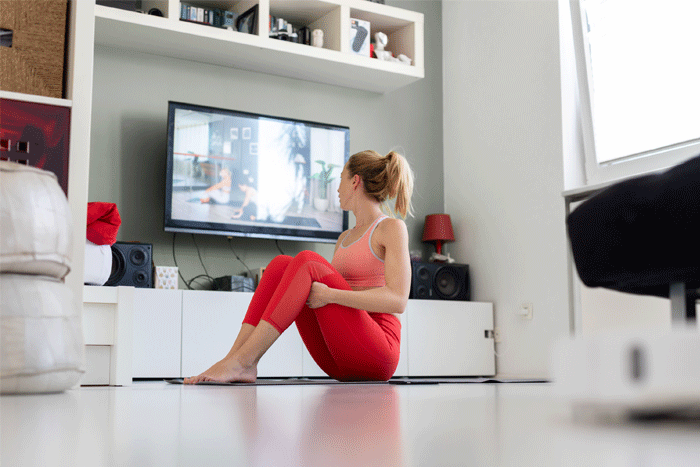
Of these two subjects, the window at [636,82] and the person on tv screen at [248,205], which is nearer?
the window at [636,82]

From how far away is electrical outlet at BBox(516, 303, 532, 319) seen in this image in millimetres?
4441

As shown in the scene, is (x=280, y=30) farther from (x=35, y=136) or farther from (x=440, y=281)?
(x=35, y=136)

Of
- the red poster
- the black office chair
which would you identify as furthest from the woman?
the black office chair

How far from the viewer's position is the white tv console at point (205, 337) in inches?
104

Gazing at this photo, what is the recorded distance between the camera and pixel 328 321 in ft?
8.25

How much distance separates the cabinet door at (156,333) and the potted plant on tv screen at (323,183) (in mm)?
1138

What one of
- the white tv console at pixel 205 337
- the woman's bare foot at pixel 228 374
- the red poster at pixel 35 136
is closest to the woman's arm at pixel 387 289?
the woman's bare foot at pixel 228 374

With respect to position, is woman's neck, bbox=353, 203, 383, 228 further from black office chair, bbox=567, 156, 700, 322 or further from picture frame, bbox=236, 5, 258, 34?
black office chair, bbox=567, 156, 700, 322

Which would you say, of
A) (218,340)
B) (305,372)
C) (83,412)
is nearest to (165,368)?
(218,340)

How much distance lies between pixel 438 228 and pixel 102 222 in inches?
93.3

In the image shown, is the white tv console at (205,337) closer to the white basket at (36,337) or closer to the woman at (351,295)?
the woman at (351,295)

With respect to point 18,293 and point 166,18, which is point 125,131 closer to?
point 166,18

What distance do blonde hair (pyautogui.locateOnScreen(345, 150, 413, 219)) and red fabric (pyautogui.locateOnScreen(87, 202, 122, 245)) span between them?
44.6 inches

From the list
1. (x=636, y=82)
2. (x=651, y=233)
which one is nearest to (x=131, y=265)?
(x=636, y=82)
